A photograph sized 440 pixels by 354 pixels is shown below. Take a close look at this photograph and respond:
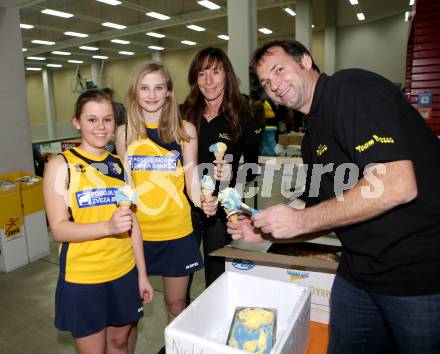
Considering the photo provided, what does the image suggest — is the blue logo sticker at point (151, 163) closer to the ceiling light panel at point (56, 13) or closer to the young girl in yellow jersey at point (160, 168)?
the young girl in yellow jersey at point (160, 168)

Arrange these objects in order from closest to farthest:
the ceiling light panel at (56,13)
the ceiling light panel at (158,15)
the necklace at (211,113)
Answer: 1. the necklace at (211,113)
2. the ceiling light panel at (56,13)
3. the ceiling light panel at (158,15)

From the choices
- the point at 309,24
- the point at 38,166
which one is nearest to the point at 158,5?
the point at 309,24

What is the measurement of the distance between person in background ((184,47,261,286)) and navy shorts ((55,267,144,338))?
790 mm

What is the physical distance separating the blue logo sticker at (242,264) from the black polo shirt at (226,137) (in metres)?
0.73

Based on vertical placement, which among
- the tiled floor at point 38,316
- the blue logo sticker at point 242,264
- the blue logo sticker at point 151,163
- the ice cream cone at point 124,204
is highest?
the blue logo sticker at point 151,163

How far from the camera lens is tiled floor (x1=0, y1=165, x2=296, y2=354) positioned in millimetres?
2885

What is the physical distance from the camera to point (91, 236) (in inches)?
62.2

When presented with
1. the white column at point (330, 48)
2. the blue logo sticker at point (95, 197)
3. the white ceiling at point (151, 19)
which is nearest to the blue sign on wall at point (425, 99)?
the blue logo sticker at point (95, 197)

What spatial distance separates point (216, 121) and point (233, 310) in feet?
4.54

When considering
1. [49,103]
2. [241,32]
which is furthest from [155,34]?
[49,103]

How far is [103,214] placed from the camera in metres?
1.69

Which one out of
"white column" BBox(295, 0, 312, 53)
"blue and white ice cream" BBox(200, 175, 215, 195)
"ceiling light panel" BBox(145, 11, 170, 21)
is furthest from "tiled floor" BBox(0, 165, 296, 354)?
"white column" BBox(295, 0, 312, 53)

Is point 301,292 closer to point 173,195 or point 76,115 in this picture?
point 173,195

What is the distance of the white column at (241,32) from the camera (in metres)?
7.48
